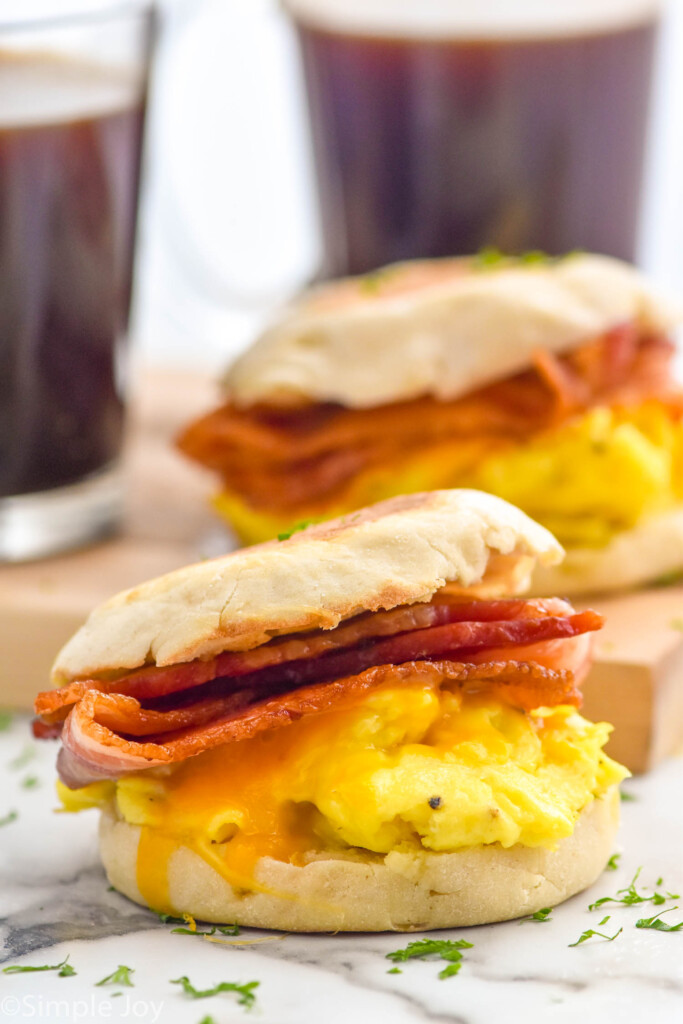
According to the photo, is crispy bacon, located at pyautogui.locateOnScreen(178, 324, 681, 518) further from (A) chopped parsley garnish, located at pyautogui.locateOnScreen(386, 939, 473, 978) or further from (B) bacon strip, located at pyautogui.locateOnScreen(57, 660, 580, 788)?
(A) chopped parsley garnish, located at pyautogui.locateOnScreen(386, 939, 473, 978)

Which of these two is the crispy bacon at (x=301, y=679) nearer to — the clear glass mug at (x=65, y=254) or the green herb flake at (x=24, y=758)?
the green herb flake at (x=24, y=758)

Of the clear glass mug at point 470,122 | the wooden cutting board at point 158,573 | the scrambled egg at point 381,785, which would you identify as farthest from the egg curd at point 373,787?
the clear glass mug at point 470,122

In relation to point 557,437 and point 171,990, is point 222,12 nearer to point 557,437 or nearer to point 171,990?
point 557,437

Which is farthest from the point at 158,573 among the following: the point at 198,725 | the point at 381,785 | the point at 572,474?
the point at 381,785

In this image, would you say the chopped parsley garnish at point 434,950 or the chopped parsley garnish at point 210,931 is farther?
the chopped parsley garnish at point 210,931

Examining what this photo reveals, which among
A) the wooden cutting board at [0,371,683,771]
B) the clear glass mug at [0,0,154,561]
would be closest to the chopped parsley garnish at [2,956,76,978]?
the wooden cutting board at [0,371,683,771]

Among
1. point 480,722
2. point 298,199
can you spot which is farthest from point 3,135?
point 298,199

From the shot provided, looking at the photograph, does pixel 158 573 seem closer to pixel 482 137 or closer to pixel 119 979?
pixel 119 979
